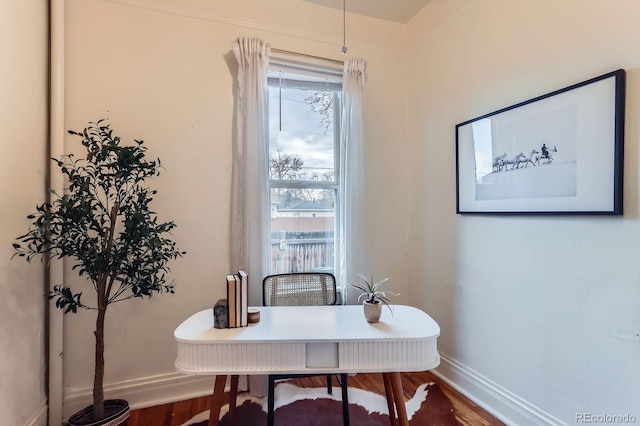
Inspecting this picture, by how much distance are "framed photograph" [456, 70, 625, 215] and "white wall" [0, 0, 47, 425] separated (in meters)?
2.49

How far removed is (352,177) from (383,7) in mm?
1356

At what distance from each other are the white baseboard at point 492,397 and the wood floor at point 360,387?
1.7 inches

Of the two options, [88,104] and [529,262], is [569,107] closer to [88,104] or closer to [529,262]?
[529,262]

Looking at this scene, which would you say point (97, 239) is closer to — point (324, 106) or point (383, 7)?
point (324, 106)

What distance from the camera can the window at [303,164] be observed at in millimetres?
2406

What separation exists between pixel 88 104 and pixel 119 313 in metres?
1.31

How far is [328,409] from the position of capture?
195 centimetres

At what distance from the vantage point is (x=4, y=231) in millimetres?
1411

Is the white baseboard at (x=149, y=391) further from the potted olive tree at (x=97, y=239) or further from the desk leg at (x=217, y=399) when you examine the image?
the desk leg at (x=217, y=399)

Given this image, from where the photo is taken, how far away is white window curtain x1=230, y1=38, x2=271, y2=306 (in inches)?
84.6

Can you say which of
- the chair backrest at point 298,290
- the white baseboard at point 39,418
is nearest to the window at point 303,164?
the chair backrest at point 298,290

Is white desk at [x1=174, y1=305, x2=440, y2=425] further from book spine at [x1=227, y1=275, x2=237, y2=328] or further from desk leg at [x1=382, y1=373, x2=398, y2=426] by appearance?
desk leg at [x1=382, y1=373, x2=398, y2=426]

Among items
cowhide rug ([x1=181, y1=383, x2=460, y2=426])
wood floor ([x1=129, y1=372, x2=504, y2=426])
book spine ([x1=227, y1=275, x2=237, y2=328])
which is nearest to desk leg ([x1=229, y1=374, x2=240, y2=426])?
cowhide rug ([x1=181, y1=383, x2=460, y2=426])

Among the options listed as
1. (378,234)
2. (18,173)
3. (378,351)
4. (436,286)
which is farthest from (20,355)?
(436,286)
